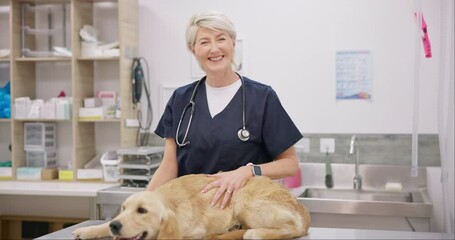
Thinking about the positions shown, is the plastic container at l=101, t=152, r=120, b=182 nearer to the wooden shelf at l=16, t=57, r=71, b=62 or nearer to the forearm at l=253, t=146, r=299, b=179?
the wooden shelf at l=16, t=57, r=71, b=62

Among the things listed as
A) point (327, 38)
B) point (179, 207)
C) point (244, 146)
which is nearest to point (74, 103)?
point (327, 38)

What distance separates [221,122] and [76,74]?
219 cm

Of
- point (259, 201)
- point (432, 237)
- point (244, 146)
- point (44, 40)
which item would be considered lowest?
point (432, 237)

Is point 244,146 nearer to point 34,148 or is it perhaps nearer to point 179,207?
point 179,207

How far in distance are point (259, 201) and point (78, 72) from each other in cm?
263

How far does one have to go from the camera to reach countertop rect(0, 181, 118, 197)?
315 cm

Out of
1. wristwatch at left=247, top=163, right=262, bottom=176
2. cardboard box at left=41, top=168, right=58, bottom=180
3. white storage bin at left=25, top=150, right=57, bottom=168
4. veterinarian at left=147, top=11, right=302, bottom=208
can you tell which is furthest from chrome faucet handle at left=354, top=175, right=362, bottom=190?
white storage bin at left=25, top=150, right=57, bottom=168

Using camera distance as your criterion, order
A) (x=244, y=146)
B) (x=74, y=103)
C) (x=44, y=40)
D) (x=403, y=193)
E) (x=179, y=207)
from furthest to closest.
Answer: (x=44, y=40) → (x=74, y=103) → (x=403, y=193) → (x=244, y=146) → (x=179, y=207)

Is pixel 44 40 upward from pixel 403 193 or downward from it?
upward

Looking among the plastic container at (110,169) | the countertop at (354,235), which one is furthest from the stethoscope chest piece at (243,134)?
the plastic container at (110,169)

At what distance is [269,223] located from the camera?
128 cm

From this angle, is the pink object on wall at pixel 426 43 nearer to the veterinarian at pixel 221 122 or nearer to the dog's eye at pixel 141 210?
the veterinarian at pixel 221 122

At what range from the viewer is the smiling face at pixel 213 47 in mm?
1557

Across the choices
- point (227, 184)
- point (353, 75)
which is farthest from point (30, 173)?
point (227, 184)
